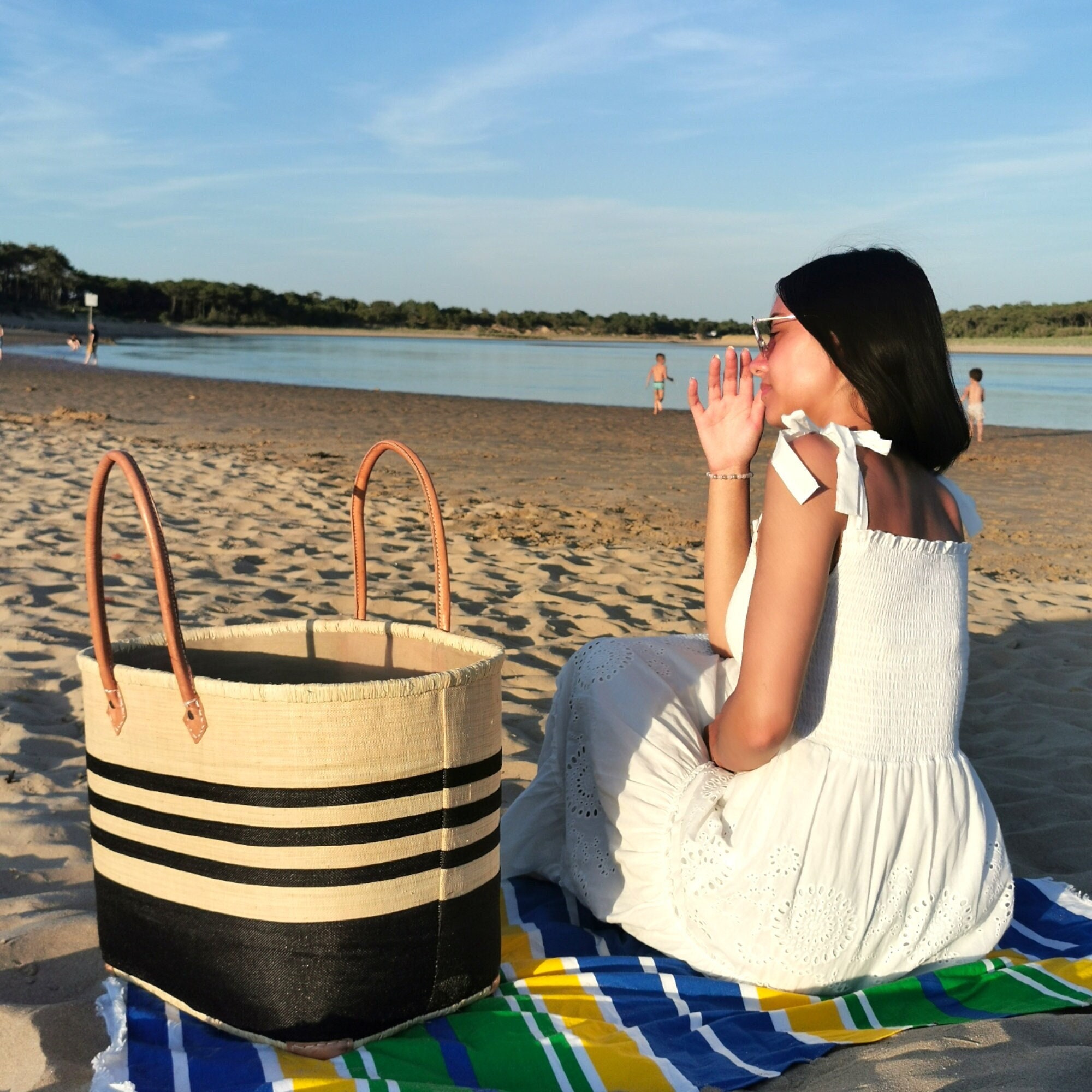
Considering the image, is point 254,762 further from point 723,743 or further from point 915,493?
point 915,493

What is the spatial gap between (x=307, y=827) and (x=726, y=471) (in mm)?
1168

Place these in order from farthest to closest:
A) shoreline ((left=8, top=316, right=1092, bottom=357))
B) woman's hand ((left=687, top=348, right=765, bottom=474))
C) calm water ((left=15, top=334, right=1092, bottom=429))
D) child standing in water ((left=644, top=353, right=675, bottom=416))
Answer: shoreline ((left=8, top=316, right=1092, bottom=357)) → calm water ((left=15, top=334, right=1092, bottom=429)) → child standing in water ((left=644, top=353, right=675, bottom=416)) → woman's hand ((left=687, top=348, right=765, bottom=474))

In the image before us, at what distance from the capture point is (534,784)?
229 centimetres

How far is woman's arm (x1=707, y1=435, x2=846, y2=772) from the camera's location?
5.59 ft

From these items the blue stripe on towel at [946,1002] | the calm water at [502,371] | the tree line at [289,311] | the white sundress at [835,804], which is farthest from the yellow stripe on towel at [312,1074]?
the tree line at [289,311]

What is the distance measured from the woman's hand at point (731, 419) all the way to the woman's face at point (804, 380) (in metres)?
0.19

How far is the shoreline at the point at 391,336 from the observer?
5653cm

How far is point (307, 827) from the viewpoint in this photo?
163 centimetres

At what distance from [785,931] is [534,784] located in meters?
0.64

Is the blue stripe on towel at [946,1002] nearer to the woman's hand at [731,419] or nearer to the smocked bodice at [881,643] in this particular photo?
the smocked bodice at [881,643]

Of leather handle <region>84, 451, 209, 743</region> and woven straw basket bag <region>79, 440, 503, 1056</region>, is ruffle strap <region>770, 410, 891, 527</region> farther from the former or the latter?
leather handle <region>84, 451, 209, 743</region>

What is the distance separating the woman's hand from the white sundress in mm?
388

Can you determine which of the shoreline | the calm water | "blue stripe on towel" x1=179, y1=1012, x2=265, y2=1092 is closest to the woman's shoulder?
"blue stripe on towel" x1=179, y1=1012, x2=265, y2=1092

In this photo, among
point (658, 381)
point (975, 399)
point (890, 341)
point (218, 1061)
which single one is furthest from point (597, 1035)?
point (658, 381)
